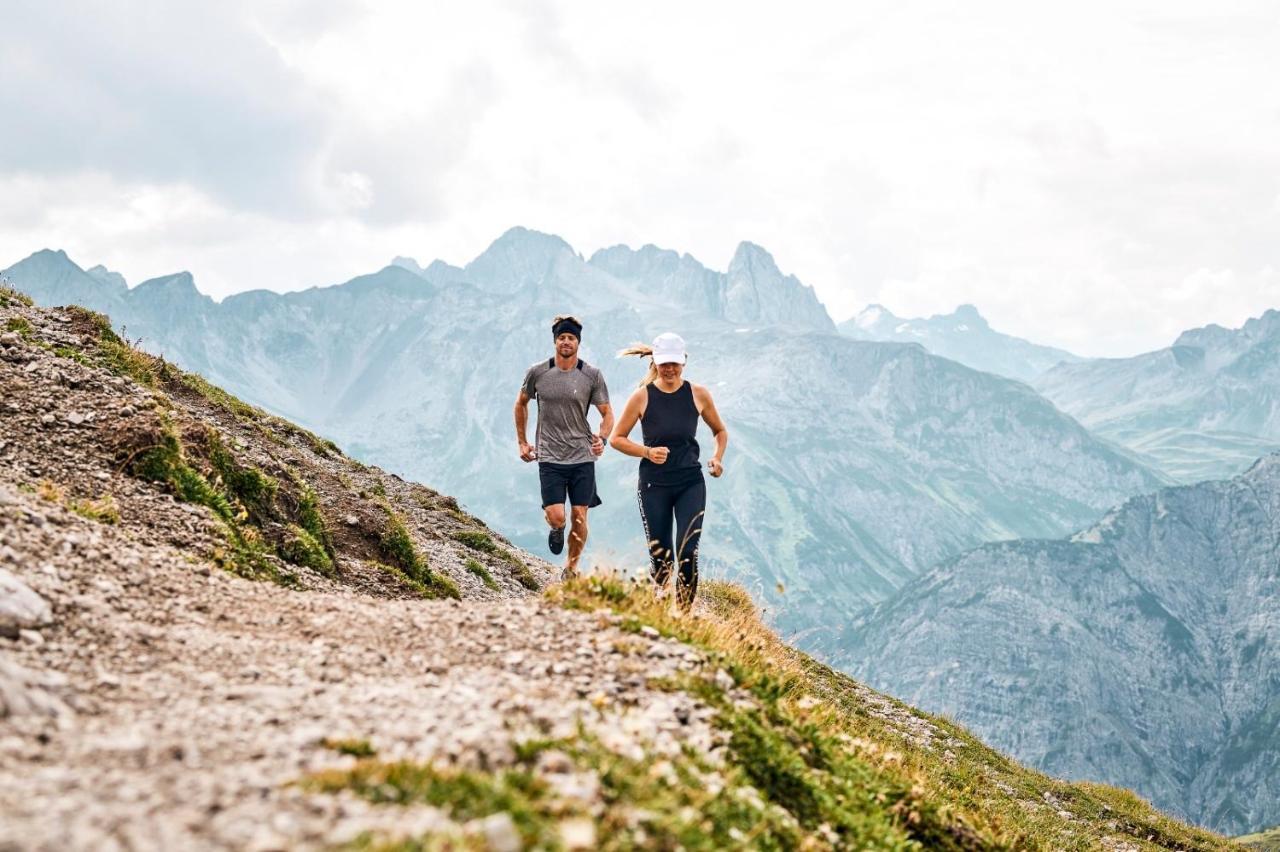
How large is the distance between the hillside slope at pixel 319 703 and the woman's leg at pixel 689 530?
1.98 meters

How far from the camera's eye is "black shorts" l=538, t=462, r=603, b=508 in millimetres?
15383

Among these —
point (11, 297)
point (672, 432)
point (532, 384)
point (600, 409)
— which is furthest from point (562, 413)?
point (11, 297)

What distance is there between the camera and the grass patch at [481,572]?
25094mm

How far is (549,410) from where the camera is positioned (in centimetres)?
1523

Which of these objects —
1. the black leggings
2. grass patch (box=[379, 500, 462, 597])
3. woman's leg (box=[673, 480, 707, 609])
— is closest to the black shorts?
the black leggings

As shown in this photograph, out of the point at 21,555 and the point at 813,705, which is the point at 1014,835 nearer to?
the point at 813,705

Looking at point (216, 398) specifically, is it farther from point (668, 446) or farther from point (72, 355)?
point (668, 446)

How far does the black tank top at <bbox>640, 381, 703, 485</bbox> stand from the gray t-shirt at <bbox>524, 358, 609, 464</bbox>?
1.85m

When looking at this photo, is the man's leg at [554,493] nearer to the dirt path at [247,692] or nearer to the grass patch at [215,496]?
the grass patch at [215,496]

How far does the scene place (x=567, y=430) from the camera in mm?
15312

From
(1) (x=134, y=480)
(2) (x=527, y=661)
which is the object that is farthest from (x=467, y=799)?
(1) (x=134, y=480)

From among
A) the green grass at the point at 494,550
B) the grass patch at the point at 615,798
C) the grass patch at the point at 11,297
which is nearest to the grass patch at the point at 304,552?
the grass patch at the point at 11,297

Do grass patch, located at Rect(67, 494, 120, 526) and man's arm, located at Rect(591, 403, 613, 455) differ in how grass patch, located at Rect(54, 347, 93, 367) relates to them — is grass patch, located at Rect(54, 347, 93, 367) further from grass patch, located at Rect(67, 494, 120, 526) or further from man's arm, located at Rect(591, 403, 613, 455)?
man's arm, located at Rect(591, 403, 613, 455)

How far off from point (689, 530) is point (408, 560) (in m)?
8.80
